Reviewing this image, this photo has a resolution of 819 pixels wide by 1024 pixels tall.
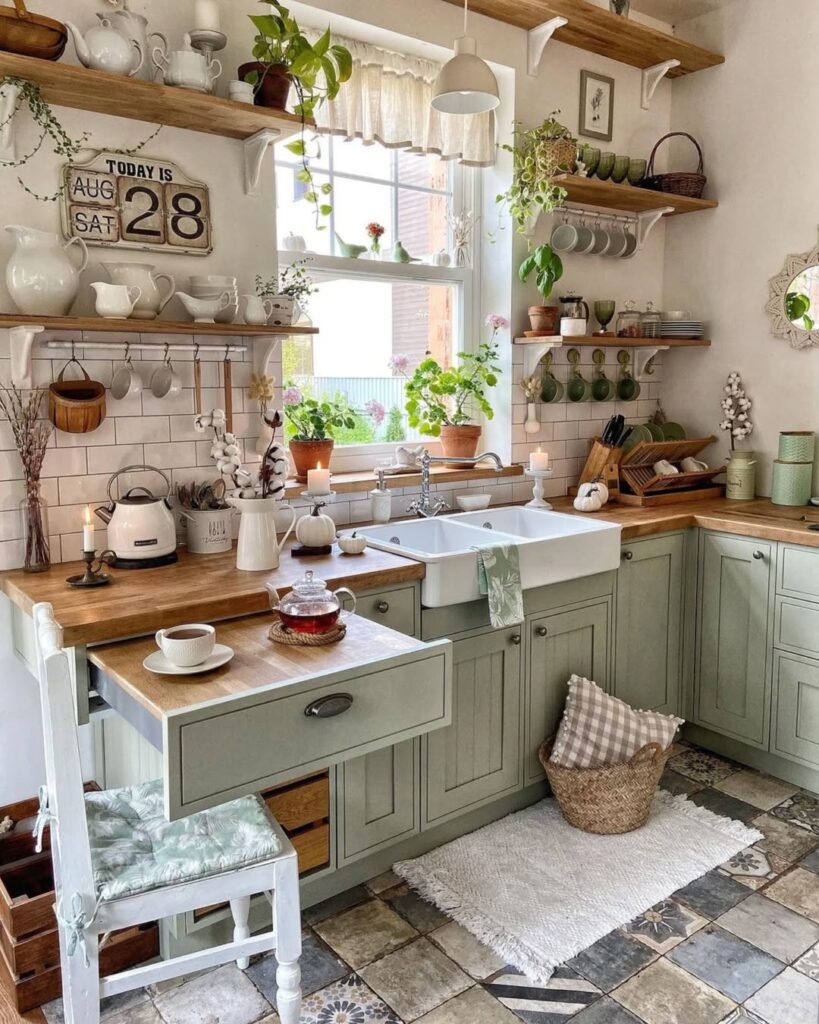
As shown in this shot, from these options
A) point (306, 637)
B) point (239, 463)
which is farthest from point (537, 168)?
point (306, 637)

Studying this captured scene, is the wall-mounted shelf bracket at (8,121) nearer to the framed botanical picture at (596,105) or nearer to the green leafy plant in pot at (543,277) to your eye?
the green leafy plant in pot at (543,277)

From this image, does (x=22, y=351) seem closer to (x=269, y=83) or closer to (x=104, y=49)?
(x=104, y=49)

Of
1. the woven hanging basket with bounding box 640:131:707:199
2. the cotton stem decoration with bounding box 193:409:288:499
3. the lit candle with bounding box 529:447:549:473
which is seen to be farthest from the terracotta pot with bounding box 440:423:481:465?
the woven hanging basket with bounding box 640:131:707:199

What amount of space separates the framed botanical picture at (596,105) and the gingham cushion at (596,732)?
2.32m

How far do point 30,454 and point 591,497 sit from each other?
199 centimetres

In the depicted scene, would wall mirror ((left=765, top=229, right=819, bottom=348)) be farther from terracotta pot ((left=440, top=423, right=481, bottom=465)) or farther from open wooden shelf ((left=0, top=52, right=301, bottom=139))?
open wooden shelf ((left=0, top=52, right=301, bottom=139))

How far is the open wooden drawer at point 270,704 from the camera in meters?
1.55

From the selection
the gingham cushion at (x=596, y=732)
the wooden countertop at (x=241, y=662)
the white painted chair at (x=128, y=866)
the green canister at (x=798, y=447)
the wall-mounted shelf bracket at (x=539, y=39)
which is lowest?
the gingham cushion at (x=596, y=732)

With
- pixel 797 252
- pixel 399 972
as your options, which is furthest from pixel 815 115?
pixel 399 972

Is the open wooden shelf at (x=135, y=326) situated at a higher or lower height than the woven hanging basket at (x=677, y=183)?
lower

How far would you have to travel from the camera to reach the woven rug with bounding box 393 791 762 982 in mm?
2299

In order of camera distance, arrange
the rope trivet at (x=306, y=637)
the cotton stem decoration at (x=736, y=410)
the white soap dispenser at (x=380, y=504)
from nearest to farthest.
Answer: the rope trivet at (x=306, y=637)
the white soap dispenser at (x=380, y=504)
the cotton stem decoration at (x=736, y=410)

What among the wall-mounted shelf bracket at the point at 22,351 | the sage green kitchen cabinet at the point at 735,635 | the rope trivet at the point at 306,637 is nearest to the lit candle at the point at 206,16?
the wall-mounted shelf bracket at the point at 22,351

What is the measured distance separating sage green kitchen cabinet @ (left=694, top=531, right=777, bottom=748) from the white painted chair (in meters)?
2.03
